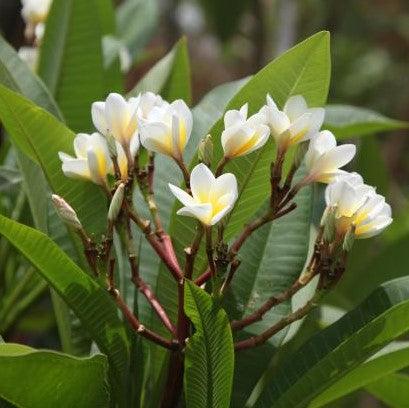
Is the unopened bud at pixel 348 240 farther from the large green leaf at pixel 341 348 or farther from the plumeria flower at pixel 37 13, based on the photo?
the plumeria flower at pixel 37 13

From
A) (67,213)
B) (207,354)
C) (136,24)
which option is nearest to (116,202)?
(67,213)

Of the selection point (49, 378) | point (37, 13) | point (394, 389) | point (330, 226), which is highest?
point (37, 13)

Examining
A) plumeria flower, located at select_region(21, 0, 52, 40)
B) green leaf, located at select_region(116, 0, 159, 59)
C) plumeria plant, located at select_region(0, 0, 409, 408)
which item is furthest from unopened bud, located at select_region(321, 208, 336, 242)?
green leaf, located at select_region(116, 0, 159, 59)

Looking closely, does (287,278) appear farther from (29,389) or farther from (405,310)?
(29,389)

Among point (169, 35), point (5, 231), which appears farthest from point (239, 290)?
point (169, 35)

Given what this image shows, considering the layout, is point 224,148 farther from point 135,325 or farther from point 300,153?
point 135,325
